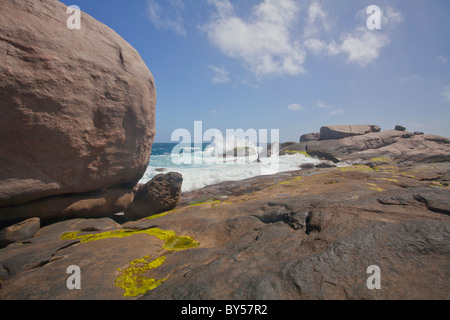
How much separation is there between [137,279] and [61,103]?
5133 mm

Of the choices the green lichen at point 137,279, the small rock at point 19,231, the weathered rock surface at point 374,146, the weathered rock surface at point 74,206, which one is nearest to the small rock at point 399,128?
the weathered rock surface at point 374,146

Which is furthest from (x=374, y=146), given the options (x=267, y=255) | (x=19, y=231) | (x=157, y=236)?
(x=19, y=231)

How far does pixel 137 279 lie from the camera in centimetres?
305

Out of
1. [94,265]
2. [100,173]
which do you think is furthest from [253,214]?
[100,173]

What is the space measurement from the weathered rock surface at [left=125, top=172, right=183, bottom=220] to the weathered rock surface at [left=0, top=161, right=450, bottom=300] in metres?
2.49

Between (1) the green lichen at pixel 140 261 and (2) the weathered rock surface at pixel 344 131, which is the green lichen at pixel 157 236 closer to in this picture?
(1) the green lichen at pixel 140 261

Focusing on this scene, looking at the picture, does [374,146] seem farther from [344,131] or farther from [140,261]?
[140,261]

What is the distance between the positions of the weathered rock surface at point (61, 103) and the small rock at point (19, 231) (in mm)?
626

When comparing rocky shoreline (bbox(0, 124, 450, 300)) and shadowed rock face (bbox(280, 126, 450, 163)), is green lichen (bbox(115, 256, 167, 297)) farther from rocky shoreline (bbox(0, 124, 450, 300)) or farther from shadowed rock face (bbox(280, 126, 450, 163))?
shadowed rock face (bbox(280, 126, 450, 163))

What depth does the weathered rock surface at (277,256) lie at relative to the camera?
8.09 ft

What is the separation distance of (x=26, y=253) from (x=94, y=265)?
178 cm

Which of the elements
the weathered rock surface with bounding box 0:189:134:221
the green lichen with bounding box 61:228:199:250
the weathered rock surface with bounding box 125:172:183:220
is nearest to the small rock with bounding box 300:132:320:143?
the weathered rock surface with bounding box 125:172:183:220
